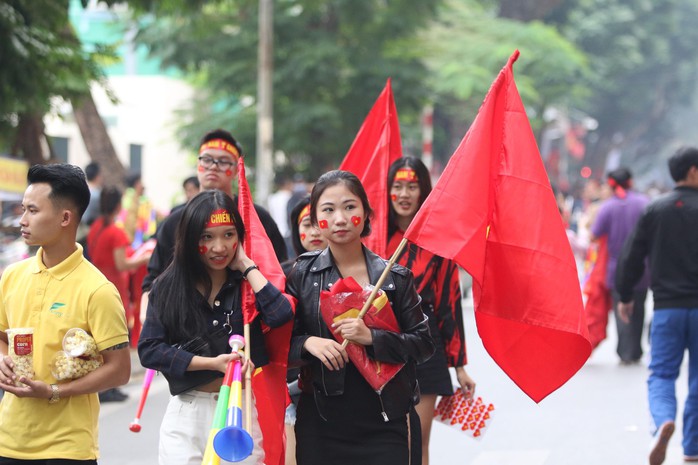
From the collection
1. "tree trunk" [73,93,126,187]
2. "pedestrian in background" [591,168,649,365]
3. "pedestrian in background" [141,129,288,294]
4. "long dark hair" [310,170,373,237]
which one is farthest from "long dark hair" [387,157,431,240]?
"tree trunk" [73,93,126,187]

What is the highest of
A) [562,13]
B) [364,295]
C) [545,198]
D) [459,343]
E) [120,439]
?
[562,13]

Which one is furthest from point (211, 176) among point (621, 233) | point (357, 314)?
point (621, 233)

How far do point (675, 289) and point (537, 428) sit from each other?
2.02 meters

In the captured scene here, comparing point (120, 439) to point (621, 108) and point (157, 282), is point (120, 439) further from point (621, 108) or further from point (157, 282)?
point (621, 108)

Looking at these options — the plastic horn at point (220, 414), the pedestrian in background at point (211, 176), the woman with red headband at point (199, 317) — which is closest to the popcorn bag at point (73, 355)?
the woman with red headband at point (199, 317)

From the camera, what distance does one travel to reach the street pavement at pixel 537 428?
8.11 metres

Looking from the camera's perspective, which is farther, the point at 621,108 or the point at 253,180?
the point at 621,108

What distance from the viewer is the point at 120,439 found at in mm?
8594

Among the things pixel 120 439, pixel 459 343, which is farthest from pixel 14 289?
pixel 120 439

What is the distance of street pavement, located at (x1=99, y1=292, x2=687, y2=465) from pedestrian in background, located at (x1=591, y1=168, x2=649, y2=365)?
577 millimetres

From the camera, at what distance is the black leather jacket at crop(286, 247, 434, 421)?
14.6 feet

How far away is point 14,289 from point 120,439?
A: 4.42 meters

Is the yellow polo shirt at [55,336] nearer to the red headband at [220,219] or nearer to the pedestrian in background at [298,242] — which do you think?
the red headband at [220,219]

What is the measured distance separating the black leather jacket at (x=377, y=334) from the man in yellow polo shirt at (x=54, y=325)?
685 millimetres
